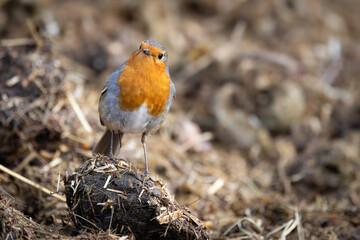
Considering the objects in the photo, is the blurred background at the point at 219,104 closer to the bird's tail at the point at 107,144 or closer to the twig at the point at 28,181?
the twig at the point at 28,181

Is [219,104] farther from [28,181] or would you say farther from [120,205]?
[120,205]

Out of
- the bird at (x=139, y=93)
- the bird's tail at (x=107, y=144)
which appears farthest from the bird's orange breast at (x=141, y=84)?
the bird's tail at (x=107, y=144)

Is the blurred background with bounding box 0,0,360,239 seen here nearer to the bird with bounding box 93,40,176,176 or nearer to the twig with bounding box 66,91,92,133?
the twig with bounding box 66,91,92,133

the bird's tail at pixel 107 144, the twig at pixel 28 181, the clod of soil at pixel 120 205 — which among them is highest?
the bird's tail at pixel 107 144

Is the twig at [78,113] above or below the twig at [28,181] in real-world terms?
above

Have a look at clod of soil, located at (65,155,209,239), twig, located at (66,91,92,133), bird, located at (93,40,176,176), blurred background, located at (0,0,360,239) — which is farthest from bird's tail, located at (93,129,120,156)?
clod of soil, located at (65,155,209,239)

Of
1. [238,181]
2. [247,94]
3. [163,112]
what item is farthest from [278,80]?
[163,112]

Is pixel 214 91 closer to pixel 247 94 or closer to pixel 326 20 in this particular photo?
pixel 247 94

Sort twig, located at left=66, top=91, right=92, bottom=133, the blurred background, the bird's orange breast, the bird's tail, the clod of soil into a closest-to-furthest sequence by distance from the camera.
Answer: the clod of soil → the bird's orange breast → the bird's tail → the blurred background → twig, located at left=66, top=91, right=92, bottom=133
